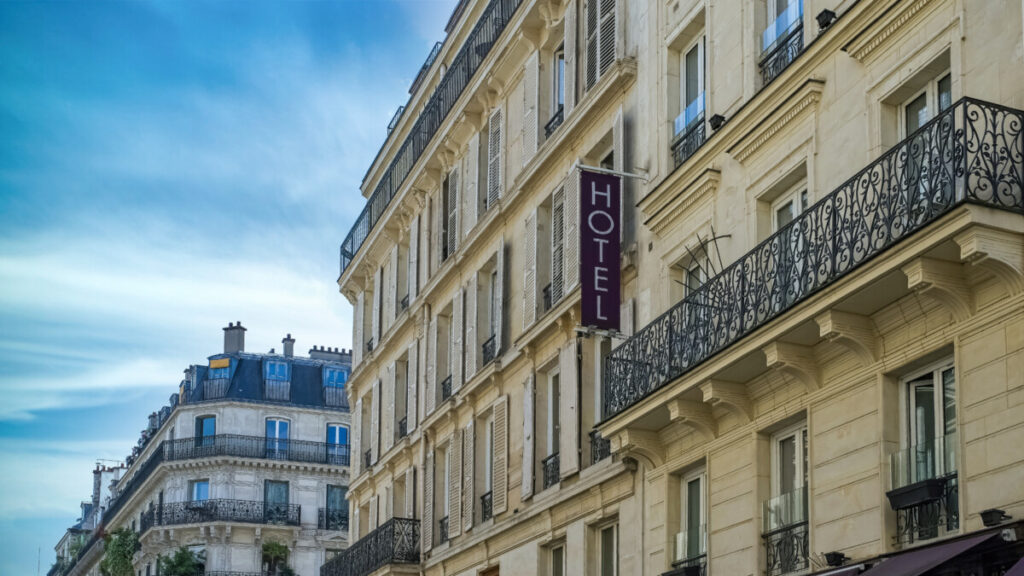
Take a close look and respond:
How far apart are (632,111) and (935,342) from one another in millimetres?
9396

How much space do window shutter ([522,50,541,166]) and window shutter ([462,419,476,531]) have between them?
205 inches

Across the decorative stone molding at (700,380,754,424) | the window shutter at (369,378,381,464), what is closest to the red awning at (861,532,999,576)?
the decorative stone molding at (700,380,754,424)

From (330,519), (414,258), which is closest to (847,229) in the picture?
(414,258)

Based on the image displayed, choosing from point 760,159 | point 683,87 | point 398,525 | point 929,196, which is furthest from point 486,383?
point 929,196

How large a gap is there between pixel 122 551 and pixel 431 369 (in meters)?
41.4

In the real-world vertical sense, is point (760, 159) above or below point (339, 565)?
above

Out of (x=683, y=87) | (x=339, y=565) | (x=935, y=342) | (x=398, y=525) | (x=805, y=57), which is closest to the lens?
(x=935, y=342)

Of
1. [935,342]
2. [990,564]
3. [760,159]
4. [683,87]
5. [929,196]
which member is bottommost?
[990,564]

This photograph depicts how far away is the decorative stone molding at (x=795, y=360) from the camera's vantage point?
17.2 metres

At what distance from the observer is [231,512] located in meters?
65.6

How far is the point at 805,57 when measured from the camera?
1827cm

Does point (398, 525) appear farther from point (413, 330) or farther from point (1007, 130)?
point (1007, 130)

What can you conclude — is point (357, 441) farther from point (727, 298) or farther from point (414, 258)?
point (727, 298)

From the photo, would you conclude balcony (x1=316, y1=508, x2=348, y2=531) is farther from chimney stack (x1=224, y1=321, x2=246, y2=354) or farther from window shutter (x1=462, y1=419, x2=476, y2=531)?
window shutter (x1=462, y1=419, x2=476, y2=531)
